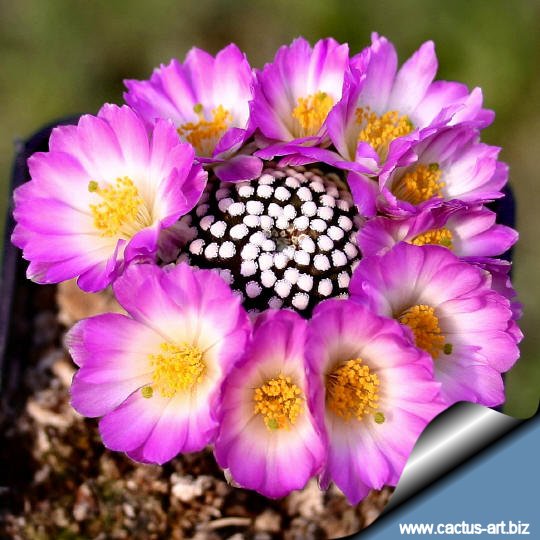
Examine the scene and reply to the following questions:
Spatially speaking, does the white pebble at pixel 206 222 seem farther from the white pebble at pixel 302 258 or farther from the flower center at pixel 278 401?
the flower center at pixel 278 401

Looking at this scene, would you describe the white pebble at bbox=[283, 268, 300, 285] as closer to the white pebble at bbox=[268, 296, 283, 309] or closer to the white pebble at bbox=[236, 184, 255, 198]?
the white pebble at bbox=[268, 296, 283, 309]

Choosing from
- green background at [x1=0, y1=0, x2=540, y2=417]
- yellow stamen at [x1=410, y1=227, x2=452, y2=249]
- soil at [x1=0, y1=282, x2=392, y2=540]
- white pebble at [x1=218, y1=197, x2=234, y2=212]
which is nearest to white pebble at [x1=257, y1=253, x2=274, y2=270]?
white pebble at [x1=218, y1=197, x2=234, y2=212]

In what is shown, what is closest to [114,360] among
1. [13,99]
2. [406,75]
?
[406,75]

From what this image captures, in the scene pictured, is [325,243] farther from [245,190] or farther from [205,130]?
[205,130]

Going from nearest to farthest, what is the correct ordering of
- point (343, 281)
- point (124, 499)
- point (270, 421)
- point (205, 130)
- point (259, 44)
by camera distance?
1. point (270, 421)
2. point (343, 281)
3. point (205, 130)
4. point (124, 499)
5. point (259, 44)

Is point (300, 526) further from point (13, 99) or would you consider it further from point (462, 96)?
point (13, 99)

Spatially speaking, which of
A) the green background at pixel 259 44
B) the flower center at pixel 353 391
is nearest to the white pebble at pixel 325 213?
the flower center at pixel 353 391

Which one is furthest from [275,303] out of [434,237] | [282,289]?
[434,237]
